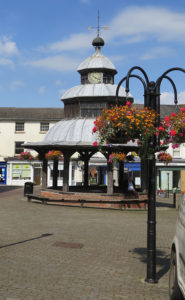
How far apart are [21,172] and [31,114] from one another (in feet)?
28.5

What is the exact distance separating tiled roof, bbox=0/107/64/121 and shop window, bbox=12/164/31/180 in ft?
22.4

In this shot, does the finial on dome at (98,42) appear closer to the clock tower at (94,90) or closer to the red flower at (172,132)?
the clock tower at (94,90)

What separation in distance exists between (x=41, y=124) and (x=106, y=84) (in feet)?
73.8

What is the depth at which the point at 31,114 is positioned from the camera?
50281 mm

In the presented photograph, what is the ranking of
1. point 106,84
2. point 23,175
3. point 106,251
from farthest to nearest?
point 23,175, point 106,84, point 106,251

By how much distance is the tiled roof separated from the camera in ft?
161

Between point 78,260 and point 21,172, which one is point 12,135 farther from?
point 78,260

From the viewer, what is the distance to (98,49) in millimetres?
32094

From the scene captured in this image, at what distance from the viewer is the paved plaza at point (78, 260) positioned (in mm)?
6395

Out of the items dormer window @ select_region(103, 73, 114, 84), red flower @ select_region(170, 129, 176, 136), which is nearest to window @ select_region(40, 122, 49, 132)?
dormer window @ select_region(103, 73, 114, 84)

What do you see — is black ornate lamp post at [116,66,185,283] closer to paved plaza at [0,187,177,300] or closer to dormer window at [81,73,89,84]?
paved plaza at [0,187,177,300]

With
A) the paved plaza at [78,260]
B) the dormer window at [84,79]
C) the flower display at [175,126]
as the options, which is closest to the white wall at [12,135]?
the dormer window at [84,79]

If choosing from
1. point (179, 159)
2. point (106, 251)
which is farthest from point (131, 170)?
point (106, 251)

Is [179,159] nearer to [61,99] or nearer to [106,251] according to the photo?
[61,99]
